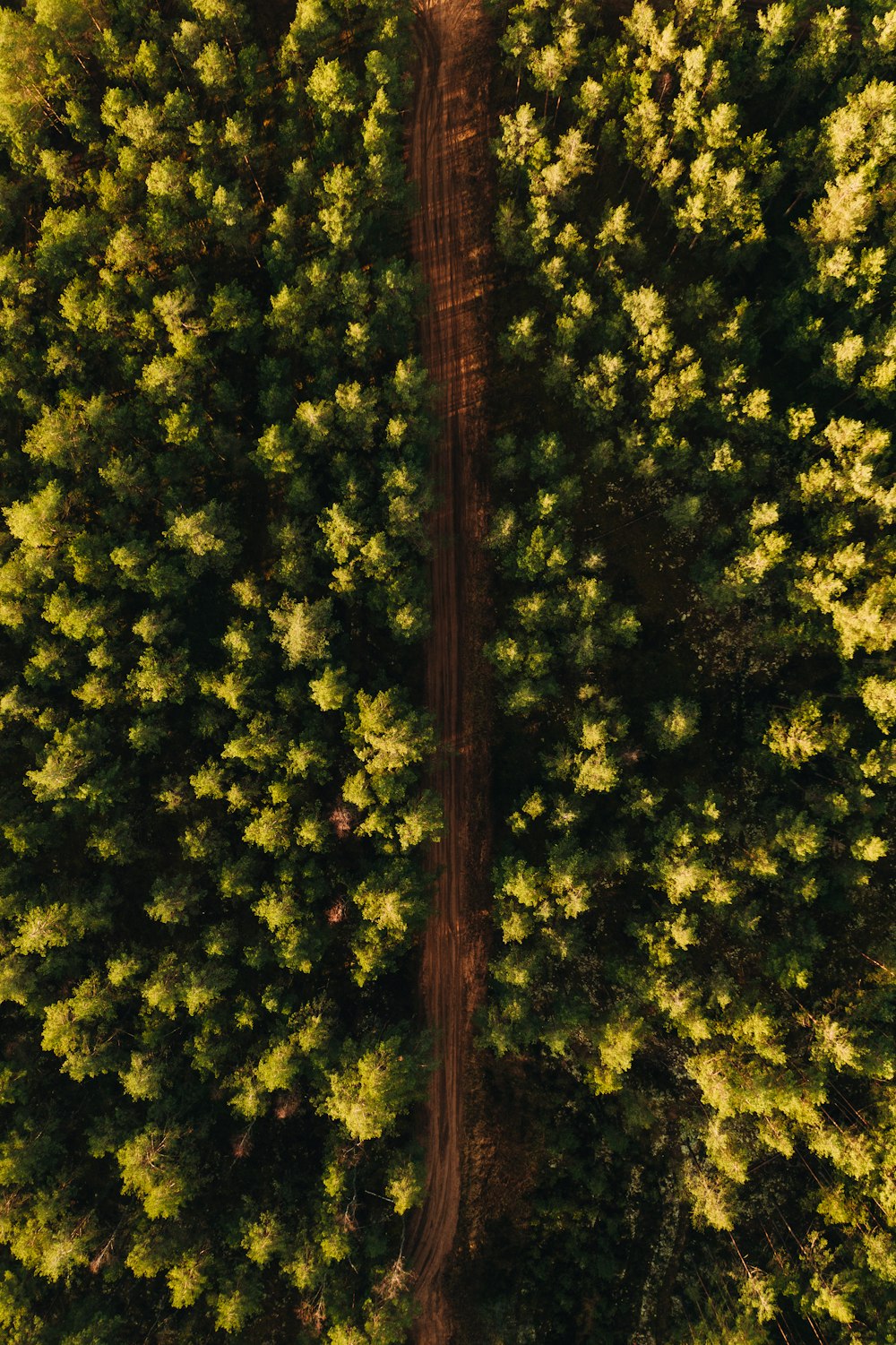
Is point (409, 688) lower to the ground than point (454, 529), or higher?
lower

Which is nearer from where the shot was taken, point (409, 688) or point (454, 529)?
point (409, 688)

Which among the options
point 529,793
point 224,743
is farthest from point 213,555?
point 529,793

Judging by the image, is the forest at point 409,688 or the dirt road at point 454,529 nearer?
the forest at point 409,688

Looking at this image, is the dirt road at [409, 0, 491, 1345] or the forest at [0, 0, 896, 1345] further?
the dirt road at [409, 0, 491, 1345]
